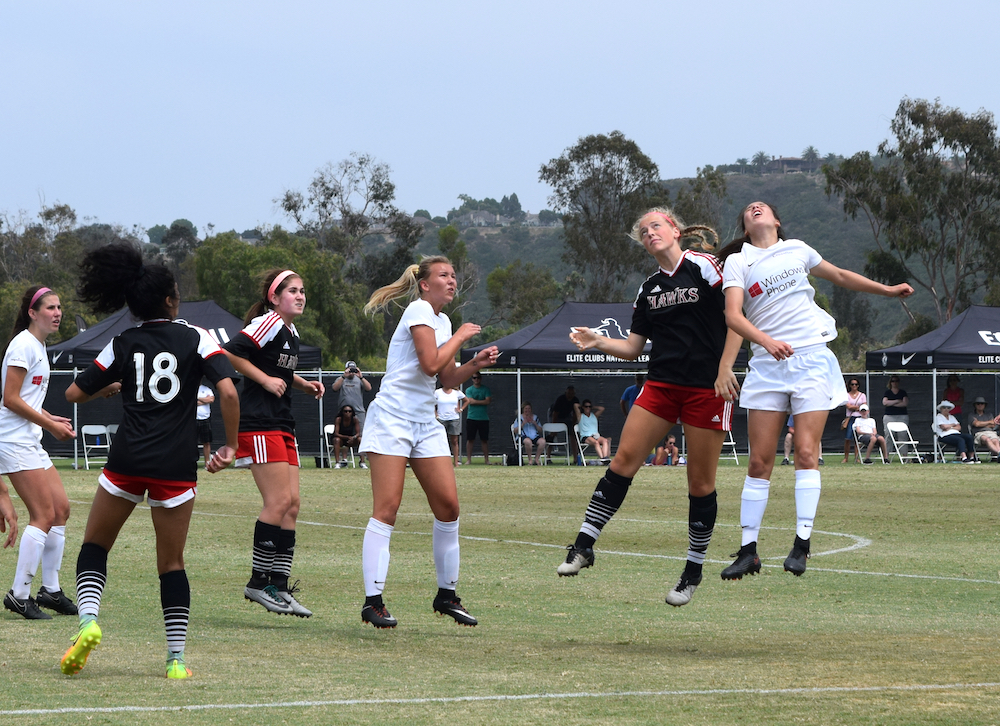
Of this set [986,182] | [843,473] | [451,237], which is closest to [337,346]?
[451,237]

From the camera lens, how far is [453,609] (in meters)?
7.45

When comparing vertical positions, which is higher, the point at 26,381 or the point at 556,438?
the point at 26,381

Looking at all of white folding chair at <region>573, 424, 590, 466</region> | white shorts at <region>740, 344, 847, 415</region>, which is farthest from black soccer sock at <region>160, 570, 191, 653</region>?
white folding chair at <region>573, 424, 590, 466</region>

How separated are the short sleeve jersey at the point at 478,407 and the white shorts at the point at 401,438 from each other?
66.3 feet

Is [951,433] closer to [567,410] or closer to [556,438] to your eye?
[567,410]

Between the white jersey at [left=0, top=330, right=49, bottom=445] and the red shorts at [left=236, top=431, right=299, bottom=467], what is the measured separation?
124 centimetres

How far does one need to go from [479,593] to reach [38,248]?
3088 inches

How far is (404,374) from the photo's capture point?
7332mm

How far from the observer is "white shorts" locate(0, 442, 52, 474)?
25.9ft

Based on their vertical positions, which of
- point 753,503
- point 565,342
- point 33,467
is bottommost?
point 753,503

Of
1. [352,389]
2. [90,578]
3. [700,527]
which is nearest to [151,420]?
[90,578]

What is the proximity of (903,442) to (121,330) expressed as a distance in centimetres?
1742

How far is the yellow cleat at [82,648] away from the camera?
18.6 feet

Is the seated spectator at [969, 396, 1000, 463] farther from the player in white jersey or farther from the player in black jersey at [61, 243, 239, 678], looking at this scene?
the player in black jersey at [61, 243, 239, 678]
